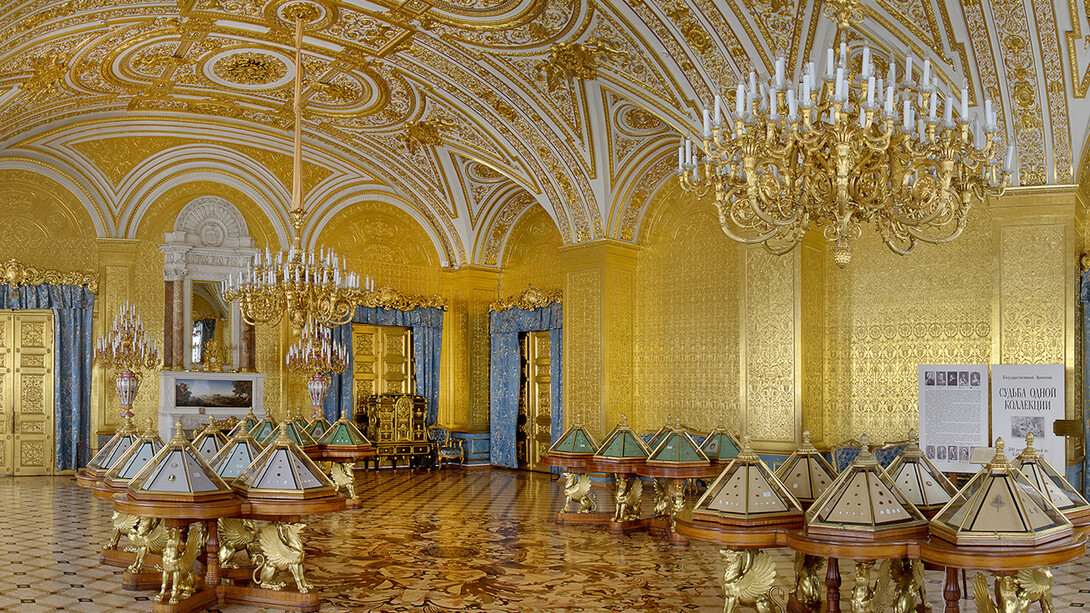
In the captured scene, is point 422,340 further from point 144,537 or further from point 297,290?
point 144,537

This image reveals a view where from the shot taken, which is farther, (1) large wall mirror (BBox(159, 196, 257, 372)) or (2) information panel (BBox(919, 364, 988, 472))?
(1) large wall mirror (BBox(159, 196, 257, 372))

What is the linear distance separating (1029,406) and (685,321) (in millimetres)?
4669

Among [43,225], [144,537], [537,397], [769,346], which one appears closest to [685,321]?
[769,346]

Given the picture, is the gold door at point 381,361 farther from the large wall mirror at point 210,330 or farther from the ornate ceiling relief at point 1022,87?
the ornate ceiling relief at point 1022,87

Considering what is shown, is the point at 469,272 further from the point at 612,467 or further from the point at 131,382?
the point at 612,467

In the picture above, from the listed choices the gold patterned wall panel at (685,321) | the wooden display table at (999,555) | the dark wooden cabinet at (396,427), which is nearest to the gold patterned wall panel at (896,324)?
the gold patterned wall panel at (685,321)

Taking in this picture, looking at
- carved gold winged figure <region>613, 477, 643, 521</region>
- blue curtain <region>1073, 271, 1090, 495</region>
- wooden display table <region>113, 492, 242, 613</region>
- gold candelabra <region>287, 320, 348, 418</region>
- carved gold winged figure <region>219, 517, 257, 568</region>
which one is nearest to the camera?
wooden display table <region>113, 492, 242, 613</region>

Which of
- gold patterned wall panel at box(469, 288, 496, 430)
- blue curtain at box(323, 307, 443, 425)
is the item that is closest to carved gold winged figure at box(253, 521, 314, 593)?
blue curtain at box(323, 307, 443, 425)

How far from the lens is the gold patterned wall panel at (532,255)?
599 inches

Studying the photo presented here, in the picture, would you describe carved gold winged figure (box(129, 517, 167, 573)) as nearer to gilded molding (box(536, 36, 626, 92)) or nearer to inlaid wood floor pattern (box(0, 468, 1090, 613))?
inlaid wood floor pattern (box(0, 468, 1090, 613))

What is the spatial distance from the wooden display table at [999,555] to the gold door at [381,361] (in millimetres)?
11871

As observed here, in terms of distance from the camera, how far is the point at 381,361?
15.5 metres

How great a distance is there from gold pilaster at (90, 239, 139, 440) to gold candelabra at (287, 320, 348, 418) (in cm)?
203

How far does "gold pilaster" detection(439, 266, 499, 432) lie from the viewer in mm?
15992
